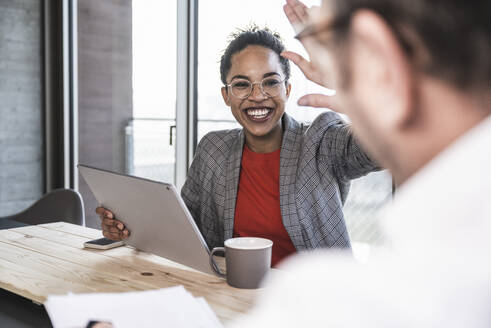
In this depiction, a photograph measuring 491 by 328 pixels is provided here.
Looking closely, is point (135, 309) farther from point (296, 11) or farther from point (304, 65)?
point (296, 11)

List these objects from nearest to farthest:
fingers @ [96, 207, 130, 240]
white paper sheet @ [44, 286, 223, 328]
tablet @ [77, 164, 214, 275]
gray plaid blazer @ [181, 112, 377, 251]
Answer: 1. white paper sheet @ [44, 286, 223, 328]
2. tablet @ [77, 164, 214, 275]
3. fingers @ [96, 207, 130, 240]
4. gray plaid blazer @ [181, 112, 377, 251]

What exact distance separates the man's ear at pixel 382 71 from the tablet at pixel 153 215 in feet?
2.71

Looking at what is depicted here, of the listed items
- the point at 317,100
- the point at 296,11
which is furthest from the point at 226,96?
the point at 317,100

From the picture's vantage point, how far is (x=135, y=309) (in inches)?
36.8

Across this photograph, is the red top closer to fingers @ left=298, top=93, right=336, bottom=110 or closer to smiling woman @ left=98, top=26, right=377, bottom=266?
smiling woman @ left=98, top=26, right=377, bottom=266

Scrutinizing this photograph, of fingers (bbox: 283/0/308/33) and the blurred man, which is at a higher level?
fingers (bbox: 283/0/308/33)

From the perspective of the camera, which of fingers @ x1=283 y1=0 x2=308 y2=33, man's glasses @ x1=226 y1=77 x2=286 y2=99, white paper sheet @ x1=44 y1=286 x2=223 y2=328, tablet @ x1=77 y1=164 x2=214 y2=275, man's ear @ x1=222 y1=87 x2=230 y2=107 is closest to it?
white paper sheet @ x1=44 y1=286 x2=223 y2=328

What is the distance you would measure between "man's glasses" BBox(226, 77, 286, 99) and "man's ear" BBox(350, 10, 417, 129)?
1389 millimetres

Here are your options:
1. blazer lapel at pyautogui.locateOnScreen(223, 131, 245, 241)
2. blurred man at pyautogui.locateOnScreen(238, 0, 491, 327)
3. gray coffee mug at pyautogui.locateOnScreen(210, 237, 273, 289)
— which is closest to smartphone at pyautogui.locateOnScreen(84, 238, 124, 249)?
blazer lapel at pyautogui.locateOnScreen(223, 131, 245, 241)

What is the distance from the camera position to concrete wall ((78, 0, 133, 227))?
362 centimetres

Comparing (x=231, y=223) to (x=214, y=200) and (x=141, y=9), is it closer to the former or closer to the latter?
(x=214, y=200)

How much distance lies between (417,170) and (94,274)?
41.2 inches

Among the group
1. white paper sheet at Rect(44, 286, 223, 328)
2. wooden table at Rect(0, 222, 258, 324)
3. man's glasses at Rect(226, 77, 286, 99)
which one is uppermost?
man's glasses at Rect(226, 77, 286, 99)

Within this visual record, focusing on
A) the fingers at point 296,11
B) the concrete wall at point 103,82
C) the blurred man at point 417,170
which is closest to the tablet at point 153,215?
the fingers at point 296,11
